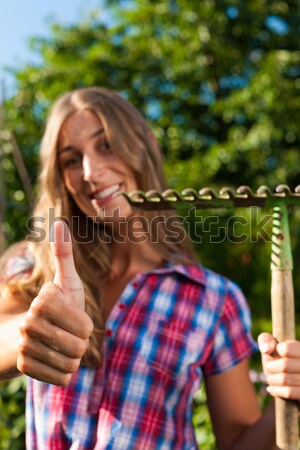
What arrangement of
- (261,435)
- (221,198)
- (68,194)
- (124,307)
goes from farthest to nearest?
(68,194), (124,307), (261,435), (221,198)

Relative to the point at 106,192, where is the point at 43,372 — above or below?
below

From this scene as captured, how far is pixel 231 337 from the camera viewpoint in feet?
5.76

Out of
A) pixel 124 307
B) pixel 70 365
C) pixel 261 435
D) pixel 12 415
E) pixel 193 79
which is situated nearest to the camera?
pixel 70 365

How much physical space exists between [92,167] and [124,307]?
0.39m

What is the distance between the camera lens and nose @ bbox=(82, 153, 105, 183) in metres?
1.63

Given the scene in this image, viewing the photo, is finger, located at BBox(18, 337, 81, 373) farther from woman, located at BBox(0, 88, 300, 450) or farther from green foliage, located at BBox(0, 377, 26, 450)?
green foliage, located at BBox(0, 377, 26, 450)

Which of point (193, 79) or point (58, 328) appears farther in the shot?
point (193, 79)

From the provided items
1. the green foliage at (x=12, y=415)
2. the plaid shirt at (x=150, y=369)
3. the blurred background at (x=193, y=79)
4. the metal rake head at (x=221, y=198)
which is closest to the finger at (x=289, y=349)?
the metal rake head at (x=221, y=198)

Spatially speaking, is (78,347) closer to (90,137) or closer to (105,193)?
(105,193)

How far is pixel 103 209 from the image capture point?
1651 millimetres

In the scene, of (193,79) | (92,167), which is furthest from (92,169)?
(193,79)

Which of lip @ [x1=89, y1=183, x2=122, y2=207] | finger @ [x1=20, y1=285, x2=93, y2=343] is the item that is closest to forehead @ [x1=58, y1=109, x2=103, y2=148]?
lip @ [x1=89, y1=183, x2=122, y2=207]

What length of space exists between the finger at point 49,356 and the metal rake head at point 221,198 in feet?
1.13

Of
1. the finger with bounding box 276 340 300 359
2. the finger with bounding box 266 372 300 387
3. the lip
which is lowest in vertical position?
the finger with bounding box 266 372 300 387
